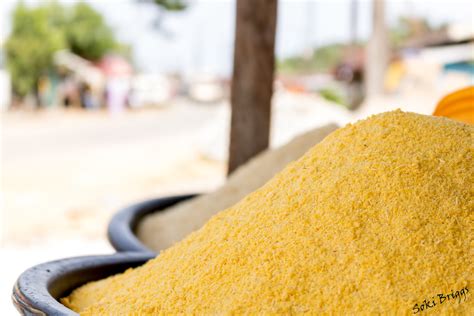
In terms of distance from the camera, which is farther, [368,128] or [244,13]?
[244,13]

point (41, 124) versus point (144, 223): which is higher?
point (144, 223)

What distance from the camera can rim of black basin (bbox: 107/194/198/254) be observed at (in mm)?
1640

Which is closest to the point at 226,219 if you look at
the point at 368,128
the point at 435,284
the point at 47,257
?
the point at 368,128

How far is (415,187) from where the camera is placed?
106cm

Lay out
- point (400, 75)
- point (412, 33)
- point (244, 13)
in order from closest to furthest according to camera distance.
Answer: point (244, 13) → point (400, 75) → point (412, 33)

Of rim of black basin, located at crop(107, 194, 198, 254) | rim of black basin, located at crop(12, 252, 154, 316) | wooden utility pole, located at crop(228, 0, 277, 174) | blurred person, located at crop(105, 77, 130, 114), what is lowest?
blurred person, located at crop(105, 77, 130, 114)

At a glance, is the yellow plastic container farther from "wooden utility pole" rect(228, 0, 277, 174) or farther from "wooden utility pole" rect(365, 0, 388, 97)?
"wooden utility pole" rect(365, 0, 388, 97)

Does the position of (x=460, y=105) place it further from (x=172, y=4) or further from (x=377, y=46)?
(x=377, y=46)

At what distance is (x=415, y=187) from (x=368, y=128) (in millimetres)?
217

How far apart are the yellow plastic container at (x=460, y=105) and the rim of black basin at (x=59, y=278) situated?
836 millimetres

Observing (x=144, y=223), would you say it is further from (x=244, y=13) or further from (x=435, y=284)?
(x=435, y=284)

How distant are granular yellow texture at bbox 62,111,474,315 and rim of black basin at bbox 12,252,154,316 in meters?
0.07
